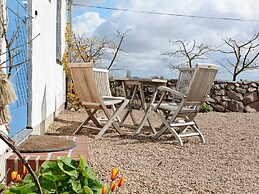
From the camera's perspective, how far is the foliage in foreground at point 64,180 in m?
1.65

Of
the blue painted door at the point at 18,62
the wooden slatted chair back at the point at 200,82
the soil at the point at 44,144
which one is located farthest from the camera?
the wooden slatted chair back at the point at 200,82

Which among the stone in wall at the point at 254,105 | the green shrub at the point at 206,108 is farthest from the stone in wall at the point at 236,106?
the green shrub at the point at 206,108

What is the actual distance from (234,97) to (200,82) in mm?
5617

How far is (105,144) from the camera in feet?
15.3

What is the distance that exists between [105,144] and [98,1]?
9.57m

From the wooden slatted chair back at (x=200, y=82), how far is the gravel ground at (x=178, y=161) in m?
0.58

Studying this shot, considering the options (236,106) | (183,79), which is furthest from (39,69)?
(236,106)

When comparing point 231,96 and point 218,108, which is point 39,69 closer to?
point 218,108

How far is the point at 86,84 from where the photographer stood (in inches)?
202

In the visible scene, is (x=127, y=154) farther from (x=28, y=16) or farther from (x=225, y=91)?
(x=225, y=91)

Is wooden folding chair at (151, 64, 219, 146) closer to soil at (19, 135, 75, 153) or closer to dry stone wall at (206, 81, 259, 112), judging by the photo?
soil at (19, 135, 75, 153)

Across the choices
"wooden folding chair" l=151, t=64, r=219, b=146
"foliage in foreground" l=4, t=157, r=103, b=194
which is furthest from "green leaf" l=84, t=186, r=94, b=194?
"wooden folding chair" l=151, t=64, r=219, b=146

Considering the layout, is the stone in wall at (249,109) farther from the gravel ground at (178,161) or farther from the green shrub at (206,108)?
the gravel ground at (178,161)

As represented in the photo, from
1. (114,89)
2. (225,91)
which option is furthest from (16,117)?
(225,91)
